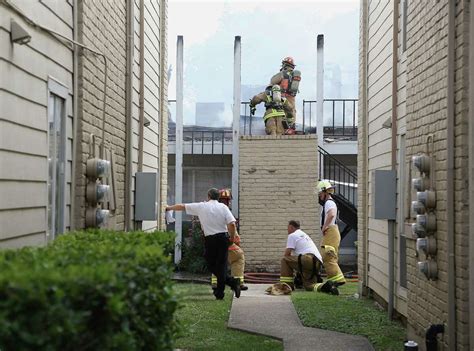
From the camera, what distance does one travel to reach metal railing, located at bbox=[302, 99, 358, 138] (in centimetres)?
2081

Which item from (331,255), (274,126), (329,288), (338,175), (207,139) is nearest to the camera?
(329,288)

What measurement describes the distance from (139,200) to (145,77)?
→ 2.26 m

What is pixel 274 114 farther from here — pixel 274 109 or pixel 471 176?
pixel 471 176

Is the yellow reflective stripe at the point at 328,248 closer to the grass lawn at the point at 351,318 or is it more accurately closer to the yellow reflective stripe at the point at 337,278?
the yellow reflective stripe at the point at 337,278

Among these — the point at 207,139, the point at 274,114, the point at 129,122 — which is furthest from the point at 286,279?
the point at 207,139

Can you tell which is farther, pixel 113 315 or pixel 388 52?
pixel 388 52

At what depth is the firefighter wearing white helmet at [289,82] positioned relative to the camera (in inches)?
760

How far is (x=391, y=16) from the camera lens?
11.2m

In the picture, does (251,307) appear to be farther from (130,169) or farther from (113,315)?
(113,315)

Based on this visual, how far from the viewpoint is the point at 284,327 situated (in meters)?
9.71

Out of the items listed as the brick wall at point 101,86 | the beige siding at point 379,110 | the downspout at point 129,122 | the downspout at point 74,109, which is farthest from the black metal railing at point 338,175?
the downspout at point 74,109

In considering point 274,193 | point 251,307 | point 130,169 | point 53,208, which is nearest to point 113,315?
point 53,208

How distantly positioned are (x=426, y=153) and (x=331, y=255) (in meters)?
6.20

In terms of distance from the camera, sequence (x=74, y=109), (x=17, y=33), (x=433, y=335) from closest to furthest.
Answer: (x=17, y=33)
(x=433, y=335)
(x=74, y=109)
